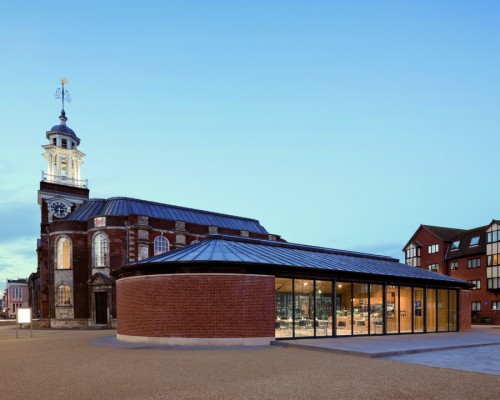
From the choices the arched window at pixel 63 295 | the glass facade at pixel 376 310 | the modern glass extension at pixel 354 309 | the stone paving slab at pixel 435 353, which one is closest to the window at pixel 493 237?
the modern glass extension at pixel 354 309

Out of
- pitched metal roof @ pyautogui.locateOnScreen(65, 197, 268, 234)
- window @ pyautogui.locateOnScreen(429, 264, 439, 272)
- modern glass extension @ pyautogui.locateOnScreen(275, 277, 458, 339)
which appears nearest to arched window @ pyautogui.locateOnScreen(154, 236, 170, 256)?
pitched metal roof @ pyautogui.locateOnScreen(65, 197, 268, 234)

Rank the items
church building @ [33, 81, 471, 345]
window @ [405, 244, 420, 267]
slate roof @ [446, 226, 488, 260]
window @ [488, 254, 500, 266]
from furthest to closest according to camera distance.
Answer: window @ [405, 244, 420, 267] → slate roof @ [446, 226, 488, 260] → window @ [488, 254, 500, 266] → church building @ [33, 81, 471, 345]

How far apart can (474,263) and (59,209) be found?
1997 inches

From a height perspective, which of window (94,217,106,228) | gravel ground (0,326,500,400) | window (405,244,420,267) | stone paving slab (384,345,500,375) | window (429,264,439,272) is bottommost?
window (429,264,439,272)

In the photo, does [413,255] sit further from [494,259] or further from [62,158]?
[62,158]

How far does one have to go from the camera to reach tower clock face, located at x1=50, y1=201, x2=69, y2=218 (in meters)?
48.3

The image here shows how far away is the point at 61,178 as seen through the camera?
50594 millimetres

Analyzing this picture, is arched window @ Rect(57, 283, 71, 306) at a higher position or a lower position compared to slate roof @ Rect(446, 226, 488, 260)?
lower

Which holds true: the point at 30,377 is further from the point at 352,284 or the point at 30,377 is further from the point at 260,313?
the point at 352,284

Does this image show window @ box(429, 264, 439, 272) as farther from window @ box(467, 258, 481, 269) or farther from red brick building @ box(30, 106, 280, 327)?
red brick building @ box(30, 106, 280, 327)

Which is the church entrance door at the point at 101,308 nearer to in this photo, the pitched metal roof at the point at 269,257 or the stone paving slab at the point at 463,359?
the pitched metal roof at the point at 269,257

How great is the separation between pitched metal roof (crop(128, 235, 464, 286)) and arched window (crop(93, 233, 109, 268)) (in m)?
21.6

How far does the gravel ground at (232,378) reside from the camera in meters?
10.4

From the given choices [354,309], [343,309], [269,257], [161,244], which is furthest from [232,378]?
[161,244]
